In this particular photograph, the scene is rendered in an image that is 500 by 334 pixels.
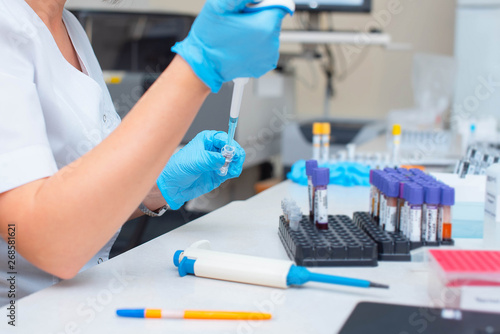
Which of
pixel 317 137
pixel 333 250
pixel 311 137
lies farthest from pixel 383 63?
pixel 333 250

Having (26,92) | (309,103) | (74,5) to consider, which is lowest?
(309,103)

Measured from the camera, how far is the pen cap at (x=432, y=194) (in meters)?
0.81

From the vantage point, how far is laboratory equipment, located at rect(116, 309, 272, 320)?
0.61 metres

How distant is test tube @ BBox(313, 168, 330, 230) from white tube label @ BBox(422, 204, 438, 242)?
0.51 feet

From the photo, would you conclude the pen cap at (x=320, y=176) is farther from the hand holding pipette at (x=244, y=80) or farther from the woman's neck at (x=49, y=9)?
the woman's neck at (x=49, y=9)

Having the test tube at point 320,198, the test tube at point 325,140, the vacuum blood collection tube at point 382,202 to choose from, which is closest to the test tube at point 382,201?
the vacuum blood collection tube at point 382,202

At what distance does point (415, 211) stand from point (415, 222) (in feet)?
0.06

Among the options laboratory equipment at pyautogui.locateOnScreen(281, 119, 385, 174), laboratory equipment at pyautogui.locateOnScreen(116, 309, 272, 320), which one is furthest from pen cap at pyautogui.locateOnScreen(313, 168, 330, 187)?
laboratory equipment at pyautogui.locateOnScreen(281, 119, 385, 174)

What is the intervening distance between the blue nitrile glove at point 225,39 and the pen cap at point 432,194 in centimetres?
33

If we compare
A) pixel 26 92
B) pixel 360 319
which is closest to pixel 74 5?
pixel 26 92

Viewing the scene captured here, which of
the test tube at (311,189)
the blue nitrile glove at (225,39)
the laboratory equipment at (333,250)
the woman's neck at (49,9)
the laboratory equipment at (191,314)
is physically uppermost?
the woman's neck at (49,9)

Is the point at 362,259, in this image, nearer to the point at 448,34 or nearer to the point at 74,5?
the point at 74,5

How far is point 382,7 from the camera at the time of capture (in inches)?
121

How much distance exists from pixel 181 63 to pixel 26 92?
24cm
